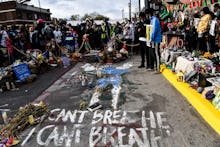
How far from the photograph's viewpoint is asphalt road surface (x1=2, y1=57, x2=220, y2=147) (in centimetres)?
427

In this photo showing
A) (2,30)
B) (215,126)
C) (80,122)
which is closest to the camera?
(215,126)

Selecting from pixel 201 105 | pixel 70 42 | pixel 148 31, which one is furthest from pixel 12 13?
pixel 201 105

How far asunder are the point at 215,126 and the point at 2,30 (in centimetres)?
1295

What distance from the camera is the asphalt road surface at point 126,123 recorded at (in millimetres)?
4266

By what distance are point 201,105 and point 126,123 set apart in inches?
66.8

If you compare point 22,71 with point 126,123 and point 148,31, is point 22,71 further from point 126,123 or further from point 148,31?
point 126,123

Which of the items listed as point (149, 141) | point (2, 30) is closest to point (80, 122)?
point (149, 141)

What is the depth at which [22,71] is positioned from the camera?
31.9ft

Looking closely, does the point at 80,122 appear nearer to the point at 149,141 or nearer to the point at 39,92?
the point at 149,141

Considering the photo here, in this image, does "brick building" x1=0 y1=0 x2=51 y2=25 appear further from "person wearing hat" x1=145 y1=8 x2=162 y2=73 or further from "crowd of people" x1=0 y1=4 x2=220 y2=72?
"person wearing hat" x1=145 y1=8 x2=162 y2=73

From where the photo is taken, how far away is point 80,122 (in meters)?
5.16

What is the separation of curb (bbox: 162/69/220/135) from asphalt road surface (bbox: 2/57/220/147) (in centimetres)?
10

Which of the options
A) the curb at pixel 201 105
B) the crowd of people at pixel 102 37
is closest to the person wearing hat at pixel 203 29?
the crowd of people at pixel 102 37

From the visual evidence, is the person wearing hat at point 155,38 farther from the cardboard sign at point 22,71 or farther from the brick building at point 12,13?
the brick building at point 12,13
